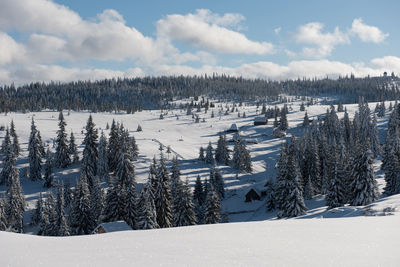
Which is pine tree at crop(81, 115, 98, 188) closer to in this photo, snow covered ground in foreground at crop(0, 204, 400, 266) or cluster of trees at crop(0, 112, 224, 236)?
cluster of trees at crop(0, 112, 224, 236)

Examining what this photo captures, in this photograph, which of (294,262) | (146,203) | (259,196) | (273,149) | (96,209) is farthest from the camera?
(273,149)

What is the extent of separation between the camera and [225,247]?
9570mm

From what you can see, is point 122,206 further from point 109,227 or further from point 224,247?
point 224,247

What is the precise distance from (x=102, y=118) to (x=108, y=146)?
299 feet

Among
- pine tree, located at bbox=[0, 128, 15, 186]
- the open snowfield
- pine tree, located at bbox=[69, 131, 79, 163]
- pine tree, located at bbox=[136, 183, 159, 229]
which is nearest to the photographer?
pine tree, located at bbox=[136, 183, 159, 229]

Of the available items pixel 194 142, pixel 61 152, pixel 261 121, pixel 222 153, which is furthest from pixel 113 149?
pixel 261 121

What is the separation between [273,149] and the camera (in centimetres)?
10531

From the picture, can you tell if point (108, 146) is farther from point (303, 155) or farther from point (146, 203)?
point (303, 155)

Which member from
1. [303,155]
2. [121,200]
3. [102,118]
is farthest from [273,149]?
[102,118]

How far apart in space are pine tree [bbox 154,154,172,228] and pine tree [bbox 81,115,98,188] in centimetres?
3013

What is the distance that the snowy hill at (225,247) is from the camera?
27.2 feet

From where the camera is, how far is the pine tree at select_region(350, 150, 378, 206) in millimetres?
36188

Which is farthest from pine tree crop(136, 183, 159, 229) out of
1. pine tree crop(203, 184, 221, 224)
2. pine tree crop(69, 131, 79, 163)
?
pine tree crop(69, 131, 79, 163)

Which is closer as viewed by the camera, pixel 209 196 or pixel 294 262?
pixel 294 262
